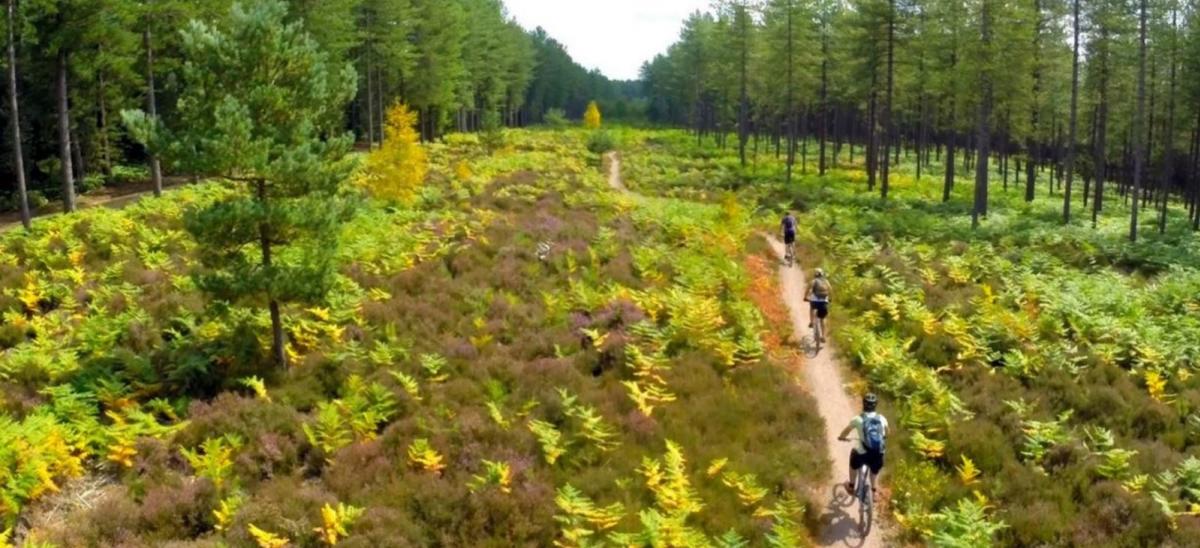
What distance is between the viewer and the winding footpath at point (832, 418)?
37.8 ft

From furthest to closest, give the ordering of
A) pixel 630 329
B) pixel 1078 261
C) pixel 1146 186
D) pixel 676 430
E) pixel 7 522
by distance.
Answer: pixel 1146 186 → pixel 1078 261 → pixel 630 329 → pixel 676 430 → pixel 7 522

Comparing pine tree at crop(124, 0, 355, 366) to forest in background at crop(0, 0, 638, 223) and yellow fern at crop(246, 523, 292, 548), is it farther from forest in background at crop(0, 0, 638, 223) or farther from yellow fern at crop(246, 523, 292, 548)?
yellow fern at crop(246, 523, 292, 548)

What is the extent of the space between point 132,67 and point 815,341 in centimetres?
3696

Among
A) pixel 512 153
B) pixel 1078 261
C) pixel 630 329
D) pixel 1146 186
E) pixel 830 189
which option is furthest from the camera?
pixel 1146 186

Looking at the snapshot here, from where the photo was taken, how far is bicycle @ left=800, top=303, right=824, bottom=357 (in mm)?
18672

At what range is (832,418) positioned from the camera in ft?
50.2

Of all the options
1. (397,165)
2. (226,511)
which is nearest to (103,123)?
(397,165)

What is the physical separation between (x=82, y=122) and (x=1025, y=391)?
1699 inches

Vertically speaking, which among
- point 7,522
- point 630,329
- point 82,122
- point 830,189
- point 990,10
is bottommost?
point 7,522

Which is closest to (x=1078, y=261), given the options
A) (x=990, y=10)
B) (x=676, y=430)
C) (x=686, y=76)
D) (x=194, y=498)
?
(x=990, y=10)

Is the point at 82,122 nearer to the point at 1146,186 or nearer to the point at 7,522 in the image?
the point at 7,522

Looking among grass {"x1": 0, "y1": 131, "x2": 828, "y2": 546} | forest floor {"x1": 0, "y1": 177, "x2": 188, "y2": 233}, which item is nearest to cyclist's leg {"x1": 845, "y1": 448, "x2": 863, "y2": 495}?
grass {"x1": 0, "y1": 131, "x2": 828, "y2": 546}

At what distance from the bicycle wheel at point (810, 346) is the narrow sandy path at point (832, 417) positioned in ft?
0.52

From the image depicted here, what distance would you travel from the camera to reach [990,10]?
37.3m
